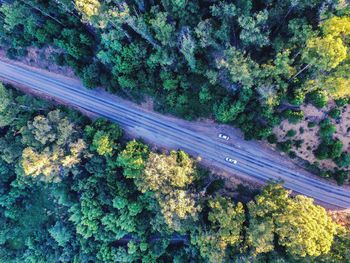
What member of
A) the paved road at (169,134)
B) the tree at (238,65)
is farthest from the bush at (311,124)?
the tree at (238,65)

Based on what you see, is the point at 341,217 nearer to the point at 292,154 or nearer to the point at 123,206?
the point at 292,154

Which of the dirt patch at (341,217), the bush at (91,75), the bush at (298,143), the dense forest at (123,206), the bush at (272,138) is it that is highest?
the bush at (298,143)

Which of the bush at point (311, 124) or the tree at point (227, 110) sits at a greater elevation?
the bush at point (311, 124)

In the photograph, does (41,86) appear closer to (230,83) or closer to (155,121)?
(155,121)

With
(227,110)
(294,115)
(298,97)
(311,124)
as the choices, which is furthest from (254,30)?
(311,124)

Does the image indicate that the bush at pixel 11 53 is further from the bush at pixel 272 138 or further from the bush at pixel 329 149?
the bush at pixel 329 149

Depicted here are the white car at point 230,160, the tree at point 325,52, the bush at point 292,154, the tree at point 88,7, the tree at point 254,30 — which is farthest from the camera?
the white car at point 230,160

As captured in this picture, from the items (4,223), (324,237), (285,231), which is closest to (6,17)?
(4,223)

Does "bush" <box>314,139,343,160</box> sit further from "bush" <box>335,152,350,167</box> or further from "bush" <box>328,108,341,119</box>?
"bush" <box>328,108,341,119</box>
